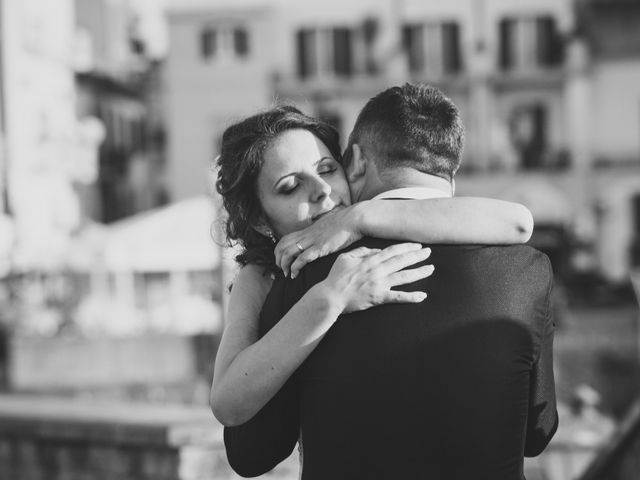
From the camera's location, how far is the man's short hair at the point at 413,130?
74.7 inches

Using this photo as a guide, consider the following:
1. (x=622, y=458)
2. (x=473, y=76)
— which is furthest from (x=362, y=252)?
(x=473, y=76)

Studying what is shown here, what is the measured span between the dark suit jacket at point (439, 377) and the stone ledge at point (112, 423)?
2.45 m

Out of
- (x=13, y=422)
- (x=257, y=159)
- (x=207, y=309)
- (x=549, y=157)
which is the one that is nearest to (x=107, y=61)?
(x=549, y=157)

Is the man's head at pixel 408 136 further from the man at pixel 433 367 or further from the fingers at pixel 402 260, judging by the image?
the fingers at pixel 402 260

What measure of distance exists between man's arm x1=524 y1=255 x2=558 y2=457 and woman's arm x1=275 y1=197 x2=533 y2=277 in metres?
0.10

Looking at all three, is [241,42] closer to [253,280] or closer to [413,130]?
[253,280]

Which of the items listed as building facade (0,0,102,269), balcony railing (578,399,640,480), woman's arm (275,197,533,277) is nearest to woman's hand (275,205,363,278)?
woman's arm (275,197,533,277)

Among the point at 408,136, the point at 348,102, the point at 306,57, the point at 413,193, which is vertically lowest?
the point at 413,193

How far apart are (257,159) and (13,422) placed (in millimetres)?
3279

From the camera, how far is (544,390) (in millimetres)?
1912

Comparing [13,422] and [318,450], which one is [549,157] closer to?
[13,422]

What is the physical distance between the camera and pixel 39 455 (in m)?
4.85

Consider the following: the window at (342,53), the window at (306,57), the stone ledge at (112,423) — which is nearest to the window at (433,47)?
the window at (342,53)

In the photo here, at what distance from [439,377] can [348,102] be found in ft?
90.6
